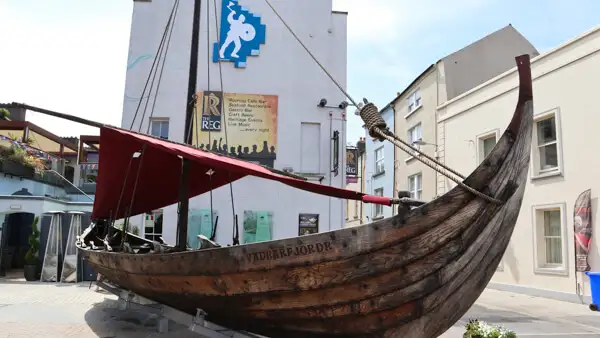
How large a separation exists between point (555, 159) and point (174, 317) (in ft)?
40.8

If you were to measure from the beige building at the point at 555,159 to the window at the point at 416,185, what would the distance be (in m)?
5.05

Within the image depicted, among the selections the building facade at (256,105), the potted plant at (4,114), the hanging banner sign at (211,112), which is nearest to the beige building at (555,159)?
the building facade at (256,105)

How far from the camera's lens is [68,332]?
7.10 metres

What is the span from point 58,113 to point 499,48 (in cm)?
1831

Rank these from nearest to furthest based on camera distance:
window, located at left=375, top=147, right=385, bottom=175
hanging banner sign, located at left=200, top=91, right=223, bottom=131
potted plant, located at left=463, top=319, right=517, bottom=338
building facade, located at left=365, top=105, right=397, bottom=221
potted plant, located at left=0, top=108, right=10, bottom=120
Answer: potted plant, located at left=463, top=319, right=517, bottom=338, hanging banner sign, located at left=200, top=91, right=223, bottom=131, potted plant, located at left=0, top=108, right=10, bottom=120, building facade, located at left=365, top=105, right=397, bottom=221, window, located at left=375, top=147, right=385, bottom=175

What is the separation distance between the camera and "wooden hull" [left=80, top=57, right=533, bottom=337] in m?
3.66

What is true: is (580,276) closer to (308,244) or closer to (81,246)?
(308,244)

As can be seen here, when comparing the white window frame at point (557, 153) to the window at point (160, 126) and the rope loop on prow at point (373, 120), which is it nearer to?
the rope loop on prow at point (373, 120)

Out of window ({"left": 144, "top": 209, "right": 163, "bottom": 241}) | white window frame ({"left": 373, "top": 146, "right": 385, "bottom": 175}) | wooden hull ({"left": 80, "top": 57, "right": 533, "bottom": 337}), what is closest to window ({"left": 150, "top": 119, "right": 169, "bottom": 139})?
window ({"left": 144, "top": 209, "right": 163, "bottom": 241})

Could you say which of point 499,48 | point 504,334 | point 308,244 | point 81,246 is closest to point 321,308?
point 308,244

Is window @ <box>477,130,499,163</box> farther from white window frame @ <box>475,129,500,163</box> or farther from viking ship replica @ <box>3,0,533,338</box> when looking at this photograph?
viking ship replica @ <box>3,0,533,338</box>

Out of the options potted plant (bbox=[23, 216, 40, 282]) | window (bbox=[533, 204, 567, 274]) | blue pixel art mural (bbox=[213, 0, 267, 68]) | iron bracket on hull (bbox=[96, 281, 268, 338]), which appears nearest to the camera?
iron bracket on hull (bbox=[96, 281, 268, 338])

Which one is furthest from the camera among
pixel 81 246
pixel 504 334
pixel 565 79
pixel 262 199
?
pixel 262 199

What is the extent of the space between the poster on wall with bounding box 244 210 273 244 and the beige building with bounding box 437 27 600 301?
7.82m
